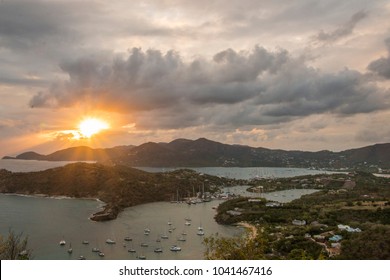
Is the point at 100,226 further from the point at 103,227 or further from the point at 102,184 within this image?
the point at 102,184


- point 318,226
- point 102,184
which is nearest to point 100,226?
point 318,226

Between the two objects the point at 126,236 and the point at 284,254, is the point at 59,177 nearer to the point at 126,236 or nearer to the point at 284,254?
the point at 126,236

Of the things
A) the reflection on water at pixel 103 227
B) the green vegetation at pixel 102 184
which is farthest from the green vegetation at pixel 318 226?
the green vegetation at pixel 102 184

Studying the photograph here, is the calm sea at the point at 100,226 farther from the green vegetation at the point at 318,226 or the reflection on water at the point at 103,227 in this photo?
the green vegetation at the point at 318,226

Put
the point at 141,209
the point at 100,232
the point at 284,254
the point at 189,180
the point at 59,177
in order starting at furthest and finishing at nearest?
1. the point at 189,180
2. the point at 59,177
3. the point at 141,209
4. the point at 100,232
5. the point at 284,254

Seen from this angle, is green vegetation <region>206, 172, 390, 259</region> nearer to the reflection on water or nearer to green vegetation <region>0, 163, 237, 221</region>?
the reflection on water

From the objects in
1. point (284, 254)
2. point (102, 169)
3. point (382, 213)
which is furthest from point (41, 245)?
point (102, 169)

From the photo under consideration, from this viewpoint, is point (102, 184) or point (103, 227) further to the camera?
point (102, 184)
